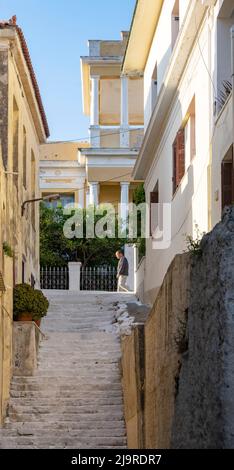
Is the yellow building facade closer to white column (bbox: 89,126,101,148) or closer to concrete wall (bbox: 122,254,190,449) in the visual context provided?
concrete wall (bbox: 122,254,190,449)

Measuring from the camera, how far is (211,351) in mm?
8562

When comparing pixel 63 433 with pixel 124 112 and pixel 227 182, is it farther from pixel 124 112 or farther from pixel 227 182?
pixel 124 112

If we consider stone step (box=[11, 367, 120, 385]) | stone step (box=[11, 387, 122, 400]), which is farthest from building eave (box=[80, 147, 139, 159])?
stone step (box=[11, 387, 122, 400])

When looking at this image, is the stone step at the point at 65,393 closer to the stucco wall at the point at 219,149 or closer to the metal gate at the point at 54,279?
the stucco wall at the point at 219,149

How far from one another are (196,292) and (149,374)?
14.9ft

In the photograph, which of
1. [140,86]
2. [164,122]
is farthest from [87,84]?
[164,122]

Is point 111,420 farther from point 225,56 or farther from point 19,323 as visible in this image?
point 225,56

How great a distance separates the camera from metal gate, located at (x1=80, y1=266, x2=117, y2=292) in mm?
34906

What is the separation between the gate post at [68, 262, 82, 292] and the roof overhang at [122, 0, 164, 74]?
27.1 feet

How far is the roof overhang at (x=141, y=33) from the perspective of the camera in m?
23.3

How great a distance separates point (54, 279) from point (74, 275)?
2.85ft

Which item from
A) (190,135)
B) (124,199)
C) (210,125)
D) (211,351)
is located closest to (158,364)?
(211,351)

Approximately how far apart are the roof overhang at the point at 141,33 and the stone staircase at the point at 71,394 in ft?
22.1

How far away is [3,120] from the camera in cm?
2084
